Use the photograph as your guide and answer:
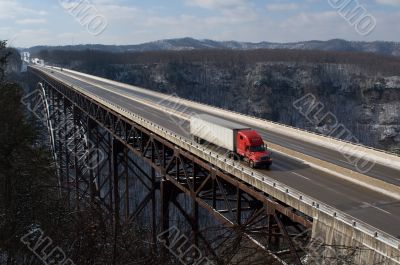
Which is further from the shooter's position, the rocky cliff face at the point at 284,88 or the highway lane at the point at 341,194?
the rocky cliff face at the point at 284,88

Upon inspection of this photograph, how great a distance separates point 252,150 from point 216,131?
11.7ft

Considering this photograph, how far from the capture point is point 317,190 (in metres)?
16.9

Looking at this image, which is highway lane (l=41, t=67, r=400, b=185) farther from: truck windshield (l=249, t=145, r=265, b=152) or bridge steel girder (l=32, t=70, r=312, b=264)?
bridge steel girder (l=32, t=70, r=312, b=264)

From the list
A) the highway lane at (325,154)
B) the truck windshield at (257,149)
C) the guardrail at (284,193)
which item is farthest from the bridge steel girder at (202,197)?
the highway lane at (325,154)

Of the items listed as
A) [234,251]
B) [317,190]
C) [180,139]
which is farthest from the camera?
[180,139]

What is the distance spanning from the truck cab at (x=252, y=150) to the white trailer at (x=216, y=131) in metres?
0.48

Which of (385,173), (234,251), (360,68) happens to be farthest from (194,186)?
(360,68)

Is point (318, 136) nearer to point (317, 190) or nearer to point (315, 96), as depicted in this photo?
point (317, 190)

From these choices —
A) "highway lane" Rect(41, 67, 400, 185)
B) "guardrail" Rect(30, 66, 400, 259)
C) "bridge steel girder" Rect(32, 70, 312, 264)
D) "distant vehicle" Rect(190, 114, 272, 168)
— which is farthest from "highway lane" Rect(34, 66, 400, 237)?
"highway lane" Rect(41, 67, 400, 185)

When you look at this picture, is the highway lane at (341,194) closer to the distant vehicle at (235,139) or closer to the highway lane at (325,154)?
the distant vehicle at (235,139)

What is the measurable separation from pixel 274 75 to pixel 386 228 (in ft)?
481

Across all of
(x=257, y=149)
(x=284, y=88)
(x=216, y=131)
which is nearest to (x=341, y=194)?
(x=257, y=149)

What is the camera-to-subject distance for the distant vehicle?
67.0 ft

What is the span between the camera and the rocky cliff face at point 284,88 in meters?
134
